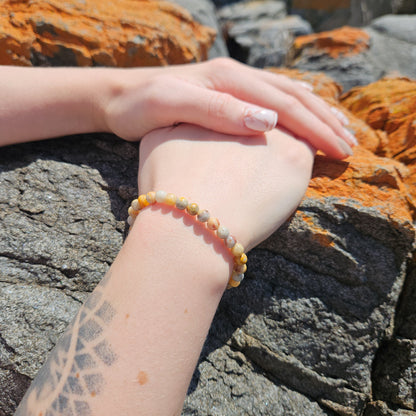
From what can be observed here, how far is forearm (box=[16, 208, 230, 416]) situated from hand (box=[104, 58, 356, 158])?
0.38 m

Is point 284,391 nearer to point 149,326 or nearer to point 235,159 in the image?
point 149,326

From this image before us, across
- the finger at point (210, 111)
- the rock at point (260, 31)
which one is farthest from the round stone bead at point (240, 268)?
the rock at point (260, 31)

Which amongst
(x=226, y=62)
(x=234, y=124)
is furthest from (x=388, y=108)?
(x=234, y=124)

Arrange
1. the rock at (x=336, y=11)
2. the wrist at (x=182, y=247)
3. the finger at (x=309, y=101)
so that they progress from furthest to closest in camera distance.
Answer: the rock at (x=336, y=11)
the finger at (x=309, y=101)
the wrist at (x=182, y=247)

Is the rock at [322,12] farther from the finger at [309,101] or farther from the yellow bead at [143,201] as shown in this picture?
the yellow bead at [143,201]

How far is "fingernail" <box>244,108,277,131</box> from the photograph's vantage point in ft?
3.46

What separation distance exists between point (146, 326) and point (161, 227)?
0.25 meters

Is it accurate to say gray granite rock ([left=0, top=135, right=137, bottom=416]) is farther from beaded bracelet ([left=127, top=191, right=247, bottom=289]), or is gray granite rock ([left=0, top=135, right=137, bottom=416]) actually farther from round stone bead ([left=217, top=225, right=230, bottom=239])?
round stone bead ([left=217, top=225, right=230, bottom=239])

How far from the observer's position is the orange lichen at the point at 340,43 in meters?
2.69

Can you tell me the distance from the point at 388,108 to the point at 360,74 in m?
1.11

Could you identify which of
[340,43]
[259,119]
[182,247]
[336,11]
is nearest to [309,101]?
[259,119]

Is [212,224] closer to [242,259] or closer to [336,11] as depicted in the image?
[242,259]

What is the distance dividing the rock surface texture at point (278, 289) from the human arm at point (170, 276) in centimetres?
22

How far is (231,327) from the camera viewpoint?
1.20 meters
